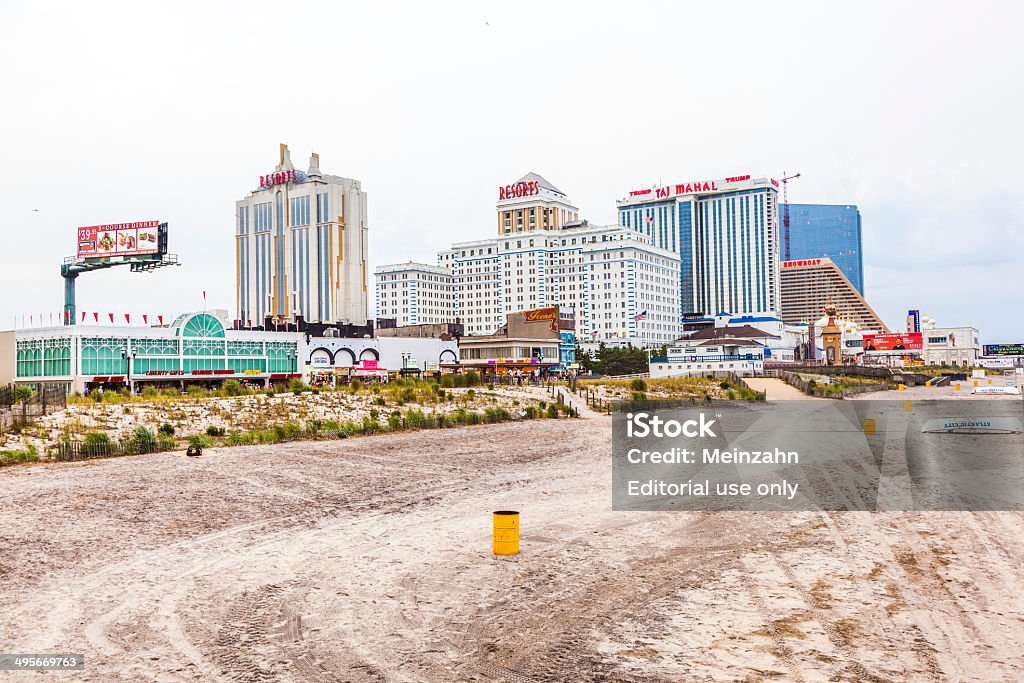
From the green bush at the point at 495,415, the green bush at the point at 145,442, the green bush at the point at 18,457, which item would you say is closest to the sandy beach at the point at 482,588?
the green bush at the point at 18,457

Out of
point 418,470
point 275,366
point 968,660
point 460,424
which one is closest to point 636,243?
point 275,366

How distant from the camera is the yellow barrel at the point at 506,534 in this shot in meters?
13.6

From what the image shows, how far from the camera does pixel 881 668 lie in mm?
8523

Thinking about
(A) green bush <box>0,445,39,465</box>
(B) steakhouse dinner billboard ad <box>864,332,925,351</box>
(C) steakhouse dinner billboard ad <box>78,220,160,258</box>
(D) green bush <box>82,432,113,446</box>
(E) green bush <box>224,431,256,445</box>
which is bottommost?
(E) green bush <box>224,431,256,445</box>

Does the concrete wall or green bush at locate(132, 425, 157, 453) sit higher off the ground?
the concrete wall

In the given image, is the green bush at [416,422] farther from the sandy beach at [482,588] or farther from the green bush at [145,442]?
the sandy beach at [482,588]

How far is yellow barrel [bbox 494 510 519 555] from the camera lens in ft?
44.5

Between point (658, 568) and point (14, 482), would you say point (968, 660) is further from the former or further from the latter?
point (14, 482)

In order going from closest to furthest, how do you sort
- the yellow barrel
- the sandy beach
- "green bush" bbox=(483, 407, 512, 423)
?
the sandy beach, the yellow barrel, "green bush" bbox=(483, 407, 512, 423)

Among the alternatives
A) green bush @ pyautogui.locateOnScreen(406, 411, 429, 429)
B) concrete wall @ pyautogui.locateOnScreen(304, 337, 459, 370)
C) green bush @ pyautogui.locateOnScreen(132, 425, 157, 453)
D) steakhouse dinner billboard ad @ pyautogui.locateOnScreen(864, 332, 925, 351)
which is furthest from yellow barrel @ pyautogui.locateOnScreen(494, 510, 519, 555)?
steakhouse dinner billboard ad @ pyautogui.locateOnScreen(864, 332, 925, 351)

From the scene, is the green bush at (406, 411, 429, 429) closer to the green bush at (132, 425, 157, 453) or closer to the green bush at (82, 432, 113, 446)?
the green bush at (132, 425, 157, 453)

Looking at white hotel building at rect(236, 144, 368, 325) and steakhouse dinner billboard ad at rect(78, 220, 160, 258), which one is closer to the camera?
steakhouse dinner billboard ad at rect(78, 220, 160, 258)

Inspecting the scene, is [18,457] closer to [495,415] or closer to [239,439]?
[239,439]

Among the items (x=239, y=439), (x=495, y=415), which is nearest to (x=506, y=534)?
(x=239, y=439)
